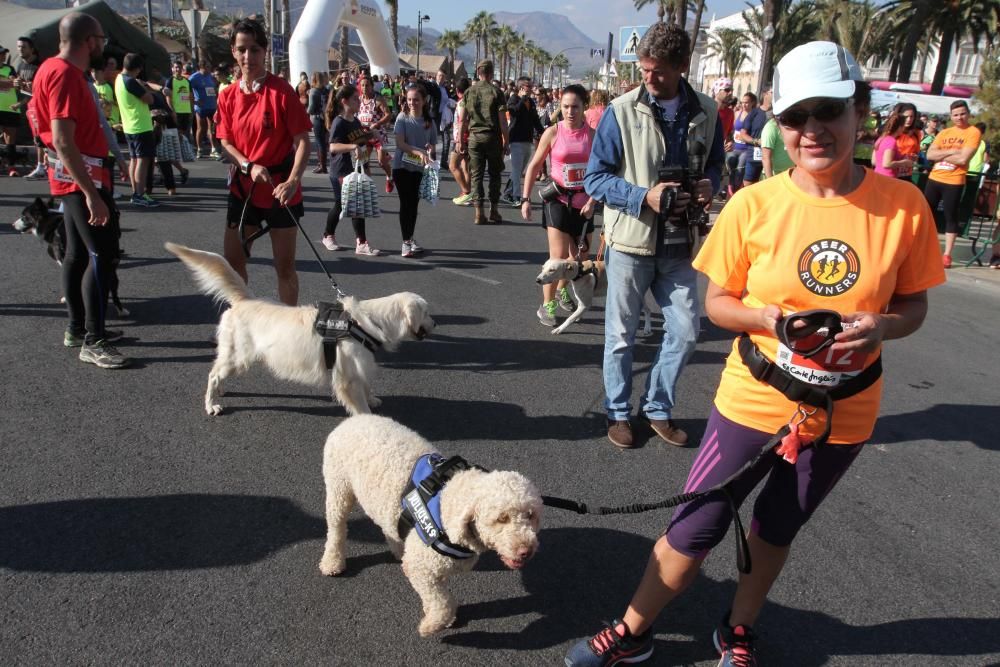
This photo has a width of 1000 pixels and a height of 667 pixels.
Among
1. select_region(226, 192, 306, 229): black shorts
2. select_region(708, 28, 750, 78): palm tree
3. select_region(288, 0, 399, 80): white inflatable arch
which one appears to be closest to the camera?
select_region(226, 192, 306, 229): black shorts

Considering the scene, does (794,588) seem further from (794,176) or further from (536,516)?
(794,176)

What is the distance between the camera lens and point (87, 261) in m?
4.52

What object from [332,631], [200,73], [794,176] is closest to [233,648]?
[332,631]

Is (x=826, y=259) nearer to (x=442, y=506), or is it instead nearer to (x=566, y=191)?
(x=442, y=506)

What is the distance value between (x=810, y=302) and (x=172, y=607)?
100 inches

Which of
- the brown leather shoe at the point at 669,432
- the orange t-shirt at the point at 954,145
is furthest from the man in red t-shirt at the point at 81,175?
the orange t-shirt at the point at 954,145

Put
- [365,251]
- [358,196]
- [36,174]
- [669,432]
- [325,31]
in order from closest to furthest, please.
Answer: [669,432] < [358,196] < [365,251] < [36,174] < [325,31]

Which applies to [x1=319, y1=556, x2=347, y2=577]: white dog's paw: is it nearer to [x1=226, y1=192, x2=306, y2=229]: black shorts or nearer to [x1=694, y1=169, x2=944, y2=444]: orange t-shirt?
[x1=694, y1=169, x2=944, y2=444]: orange t-shirt

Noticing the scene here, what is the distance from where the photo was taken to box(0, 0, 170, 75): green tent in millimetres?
18344

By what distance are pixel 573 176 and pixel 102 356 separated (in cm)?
406

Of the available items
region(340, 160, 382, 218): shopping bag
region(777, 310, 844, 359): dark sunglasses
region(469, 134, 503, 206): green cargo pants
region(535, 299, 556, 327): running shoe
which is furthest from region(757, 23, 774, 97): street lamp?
region(777, 310, 844, 359): dark sunglasses

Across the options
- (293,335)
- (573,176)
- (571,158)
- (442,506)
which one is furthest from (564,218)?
(442,506)

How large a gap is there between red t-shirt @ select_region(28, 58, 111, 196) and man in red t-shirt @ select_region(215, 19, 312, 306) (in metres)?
0.81

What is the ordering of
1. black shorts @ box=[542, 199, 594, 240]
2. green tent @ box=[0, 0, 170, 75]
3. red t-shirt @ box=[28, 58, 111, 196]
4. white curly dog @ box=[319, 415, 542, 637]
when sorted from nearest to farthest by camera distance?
white curly dog @ box=[319, 415, 542, 637], red t-shirt @ box=[28, 58, 111, 196], black shorts @ box=[542, 199, 594, 240], green tent @ box=[0, 0, 170, 75]
